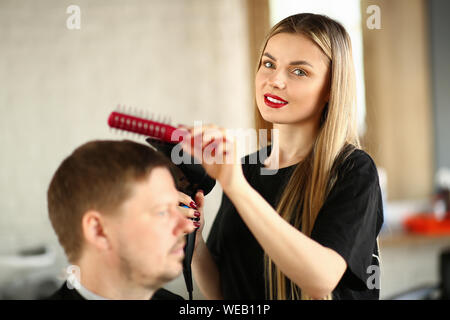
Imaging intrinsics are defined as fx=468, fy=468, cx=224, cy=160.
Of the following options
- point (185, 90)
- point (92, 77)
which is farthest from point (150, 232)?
point (185, 90)

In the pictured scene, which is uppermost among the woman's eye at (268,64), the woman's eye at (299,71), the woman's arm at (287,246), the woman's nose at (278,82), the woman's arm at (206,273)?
the woman's eye at (268,64)

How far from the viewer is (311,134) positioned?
66 centimetres

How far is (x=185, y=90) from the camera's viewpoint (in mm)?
2088

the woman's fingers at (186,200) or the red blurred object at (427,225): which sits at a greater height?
the woman's fingers at (186,200)

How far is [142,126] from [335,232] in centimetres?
27

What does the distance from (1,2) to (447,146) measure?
2.09 meters

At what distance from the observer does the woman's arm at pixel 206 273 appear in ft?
2.32

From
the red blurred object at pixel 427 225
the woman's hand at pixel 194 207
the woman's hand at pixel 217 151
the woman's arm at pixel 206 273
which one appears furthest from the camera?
the red blurred object at pixel 427 225

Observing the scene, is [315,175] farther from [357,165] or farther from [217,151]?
[217,151]

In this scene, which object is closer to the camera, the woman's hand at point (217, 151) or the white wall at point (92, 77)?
the woman's hand at point (217, 151)

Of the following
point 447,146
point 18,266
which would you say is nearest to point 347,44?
point 18,266

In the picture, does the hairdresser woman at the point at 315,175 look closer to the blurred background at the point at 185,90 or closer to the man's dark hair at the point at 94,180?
the man's dark hair at the point at 94,180

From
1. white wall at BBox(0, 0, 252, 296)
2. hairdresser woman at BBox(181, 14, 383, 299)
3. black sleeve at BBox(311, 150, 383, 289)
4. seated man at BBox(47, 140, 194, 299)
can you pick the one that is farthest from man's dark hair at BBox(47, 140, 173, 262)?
white wall at BBox(0, 0, 252, 296)

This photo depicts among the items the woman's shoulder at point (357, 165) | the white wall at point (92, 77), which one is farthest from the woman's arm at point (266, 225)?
the white wall at point (92, 77)
